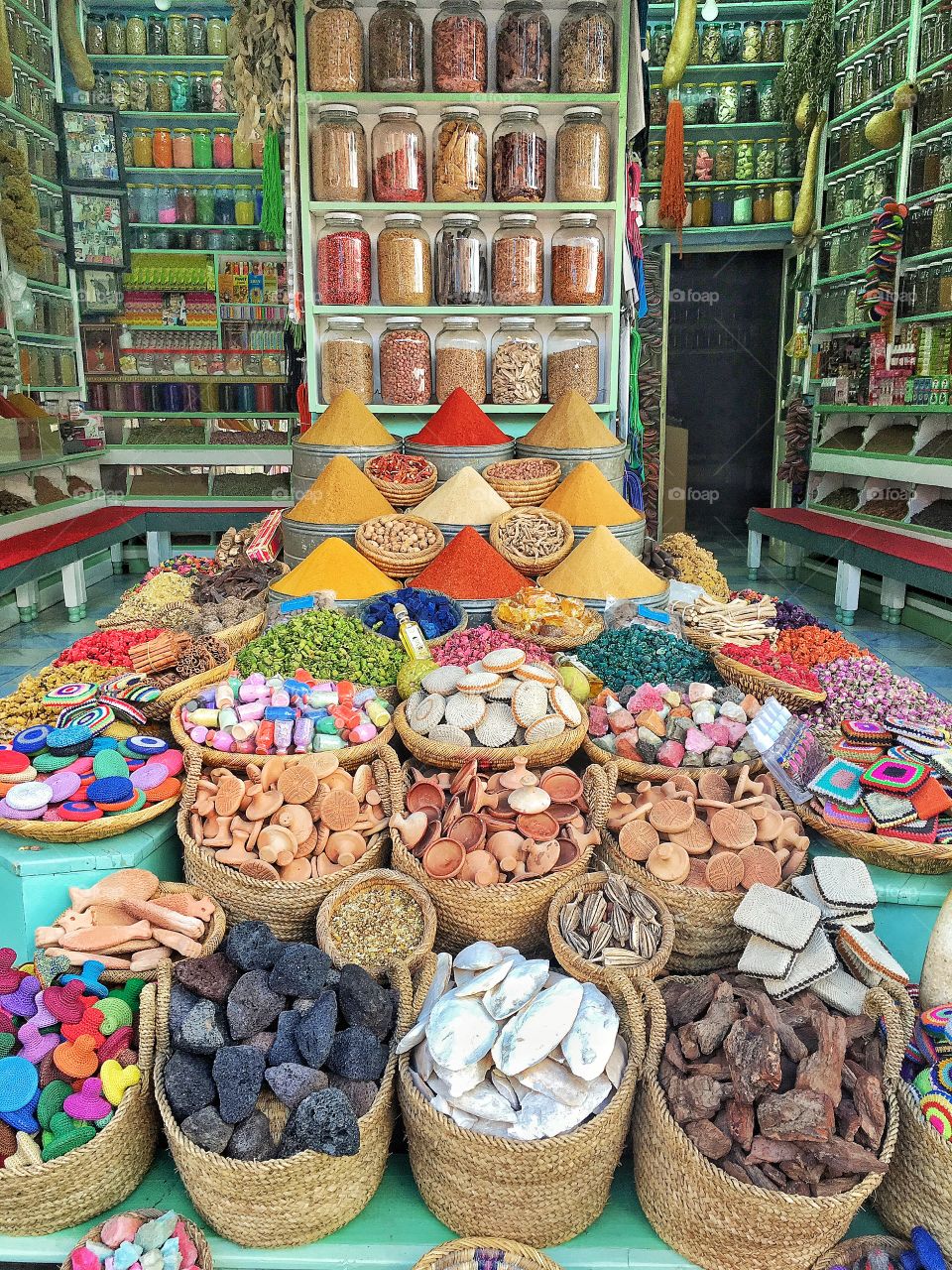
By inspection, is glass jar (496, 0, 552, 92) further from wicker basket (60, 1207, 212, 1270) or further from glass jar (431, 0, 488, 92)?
wicker basket (60, 1207, 212, 1270)

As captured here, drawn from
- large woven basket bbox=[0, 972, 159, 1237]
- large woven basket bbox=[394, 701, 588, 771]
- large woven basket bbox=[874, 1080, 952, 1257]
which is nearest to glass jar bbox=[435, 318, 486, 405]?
large woven basket bbox=[394, 701, 588, 771]

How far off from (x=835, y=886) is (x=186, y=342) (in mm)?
6300

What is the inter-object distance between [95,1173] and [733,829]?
1056 millimetres

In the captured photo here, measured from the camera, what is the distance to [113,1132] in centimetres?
121

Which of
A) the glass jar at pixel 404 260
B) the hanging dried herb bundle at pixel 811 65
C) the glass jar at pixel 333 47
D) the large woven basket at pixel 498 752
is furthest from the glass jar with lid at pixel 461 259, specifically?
the hanging dried herb bundle at pixel 811 65

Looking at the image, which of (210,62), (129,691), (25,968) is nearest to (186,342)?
(210,62)

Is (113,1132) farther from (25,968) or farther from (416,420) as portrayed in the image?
(416,420)

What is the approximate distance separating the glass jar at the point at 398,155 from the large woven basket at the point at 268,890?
81.9 inches

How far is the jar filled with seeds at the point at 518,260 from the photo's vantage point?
2.87m

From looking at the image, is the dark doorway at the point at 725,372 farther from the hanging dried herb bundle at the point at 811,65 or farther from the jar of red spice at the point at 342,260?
the jar of red spice at the point at 342,260

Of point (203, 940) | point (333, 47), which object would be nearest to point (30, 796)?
point (203, 940)

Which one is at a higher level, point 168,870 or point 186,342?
point 186,342

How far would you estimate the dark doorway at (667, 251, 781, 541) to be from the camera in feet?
22.6

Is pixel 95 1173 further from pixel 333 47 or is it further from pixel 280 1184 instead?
pixel 333 47
